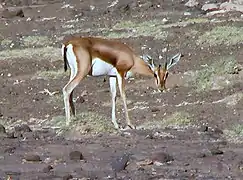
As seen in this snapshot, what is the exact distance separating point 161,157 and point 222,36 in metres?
11.7

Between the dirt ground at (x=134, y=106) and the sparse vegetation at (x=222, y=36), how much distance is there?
28 millimetres

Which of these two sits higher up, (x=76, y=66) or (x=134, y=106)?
(x=76, y=66)

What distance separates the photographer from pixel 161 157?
8.49 metres

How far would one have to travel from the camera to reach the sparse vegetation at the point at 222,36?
63.2 feet

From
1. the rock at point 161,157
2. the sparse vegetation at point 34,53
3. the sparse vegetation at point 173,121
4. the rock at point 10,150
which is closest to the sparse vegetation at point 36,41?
the sparse vegetation at point 34,53

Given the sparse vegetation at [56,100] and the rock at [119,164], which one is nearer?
the rock at [119,164]

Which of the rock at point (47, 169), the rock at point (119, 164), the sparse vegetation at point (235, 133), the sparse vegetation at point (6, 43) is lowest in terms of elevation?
the sparse vegetation at point (6, 43)

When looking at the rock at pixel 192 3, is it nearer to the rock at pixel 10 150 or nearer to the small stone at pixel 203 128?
the small stone at pixel 203 128

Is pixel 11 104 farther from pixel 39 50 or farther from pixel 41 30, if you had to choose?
pixel 41 30

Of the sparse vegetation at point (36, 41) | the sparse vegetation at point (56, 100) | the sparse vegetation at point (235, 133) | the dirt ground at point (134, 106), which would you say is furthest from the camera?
the sparse vegetation at point (36, 41)

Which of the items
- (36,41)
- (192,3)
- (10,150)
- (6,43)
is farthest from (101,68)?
(192,3)

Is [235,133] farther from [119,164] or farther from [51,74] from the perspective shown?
[51,74]

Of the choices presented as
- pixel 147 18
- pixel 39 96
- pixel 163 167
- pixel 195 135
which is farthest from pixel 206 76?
pixel 147 18

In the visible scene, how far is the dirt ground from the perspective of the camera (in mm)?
8336
